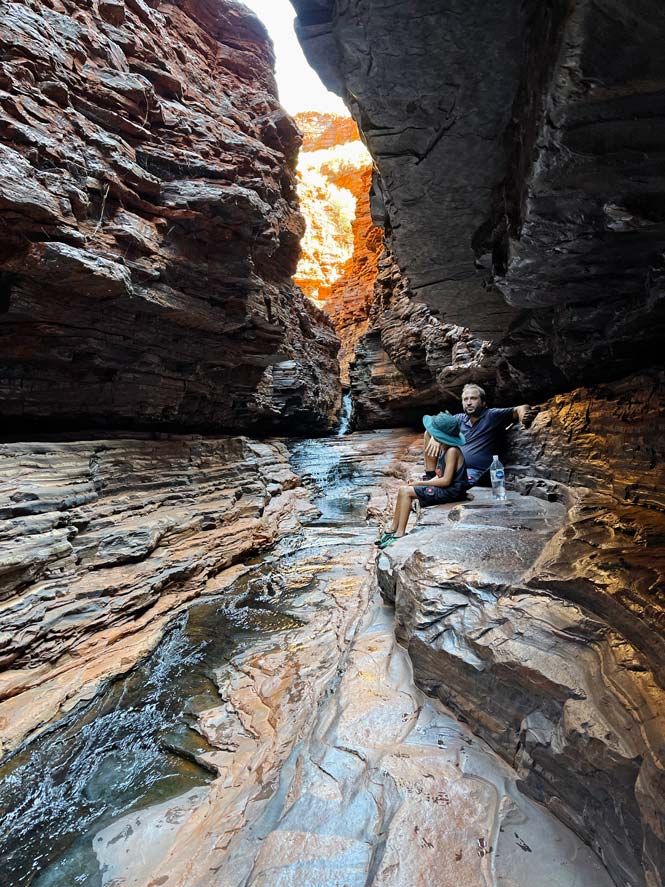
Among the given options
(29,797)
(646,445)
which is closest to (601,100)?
(646,445)

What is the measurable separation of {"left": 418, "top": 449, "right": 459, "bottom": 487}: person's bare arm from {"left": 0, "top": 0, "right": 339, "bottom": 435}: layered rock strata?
18.3ft

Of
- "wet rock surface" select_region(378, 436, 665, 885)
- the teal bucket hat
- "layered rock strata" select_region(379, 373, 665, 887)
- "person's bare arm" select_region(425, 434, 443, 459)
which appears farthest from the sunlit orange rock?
"wet rock surface" select_region(378, 436, 665, 885)

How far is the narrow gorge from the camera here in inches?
73.6

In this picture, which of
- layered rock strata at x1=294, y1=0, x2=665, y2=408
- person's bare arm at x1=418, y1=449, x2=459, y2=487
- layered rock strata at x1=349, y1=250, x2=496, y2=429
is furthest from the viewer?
layered rock strata at x1=349, y1=250, x2=496, y2=429

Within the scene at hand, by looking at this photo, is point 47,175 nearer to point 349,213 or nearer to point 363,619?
point 363,619

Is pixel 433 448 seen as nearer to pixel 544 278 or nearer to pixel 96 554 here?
pixel 544 278

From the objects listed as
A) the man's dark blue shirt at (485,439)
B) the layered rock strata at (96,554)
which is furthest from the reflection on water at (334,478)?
the man's dark blue shirt at (485,439)

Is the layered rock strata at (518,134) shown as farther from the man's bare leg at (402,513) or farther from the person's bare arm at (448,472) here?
the man's bare leg at (402,513)

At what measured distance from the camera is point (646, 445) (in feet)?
14.5

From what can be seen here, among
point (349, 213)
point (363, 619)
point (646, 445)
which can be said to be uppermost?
point (349, 213)

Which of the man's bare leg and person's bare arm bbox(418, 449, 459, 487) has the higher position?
person's bare arm bbox(418, 449, 459, 487)

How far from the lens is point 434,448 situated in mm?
6156

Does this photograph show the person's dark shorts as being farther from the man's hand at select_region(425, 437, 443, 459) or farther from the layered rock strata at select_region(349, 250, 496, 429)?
the layered rock strata at select_region(349, 250, 496, 429)

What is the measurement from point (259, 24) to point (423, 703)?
16.5m
